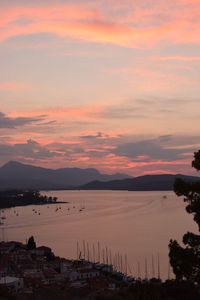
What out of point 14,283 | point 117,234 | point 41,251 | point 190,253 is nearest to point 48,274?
point 14,283

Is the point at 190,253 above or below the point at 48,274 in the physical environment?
above

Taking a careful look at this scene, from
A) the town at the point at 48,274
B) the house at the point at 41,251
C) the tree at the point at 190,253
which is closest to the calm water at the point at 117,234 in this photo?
the house at the point at 41,251

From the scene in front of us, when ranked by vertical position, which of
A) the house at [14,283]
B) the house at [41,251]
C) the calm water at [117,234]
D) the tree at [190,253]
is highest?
the tree at [190,253]

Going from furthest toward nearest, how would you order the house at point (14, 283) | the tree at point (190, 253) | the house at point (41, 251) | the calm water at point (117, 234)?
the calm water at point (117, 234)
the house at point (41, 251)
the house at point (14, 283)
the tree at point (190, 253)

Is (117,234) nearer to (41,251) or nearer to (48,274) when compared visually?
(41,251)

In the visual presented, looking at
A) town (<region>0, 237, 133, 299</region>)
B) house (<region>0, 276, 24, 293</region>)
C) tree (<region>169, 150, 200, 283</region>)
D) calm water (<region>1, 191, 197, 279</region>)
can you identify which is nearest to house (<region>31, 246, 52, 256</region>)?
town (<region>0, 237, 133, 299</region>)

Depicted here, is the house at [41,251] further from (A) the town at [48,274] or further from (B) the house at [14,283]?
(B) the house at [14,283]

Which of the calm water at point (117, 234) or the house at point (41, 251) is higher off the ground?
the house at point (41, 251)

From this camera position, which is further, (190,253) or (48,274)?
(48,274)

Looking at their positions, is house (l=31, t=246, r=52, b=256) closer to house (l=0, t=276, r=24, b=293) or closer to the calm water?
the calm water

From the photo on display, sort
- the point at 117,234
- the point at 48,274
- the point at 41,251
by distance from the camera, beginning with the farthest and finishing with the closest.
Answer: the point at 117,234, the point at 41,251, the point at 48,274

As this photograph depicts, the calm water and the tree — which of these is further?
the calm water

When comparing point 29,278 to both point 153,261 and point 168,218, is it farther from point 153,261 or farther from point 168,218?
point 168,218

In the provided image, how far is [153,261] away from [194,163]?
24657 mm
